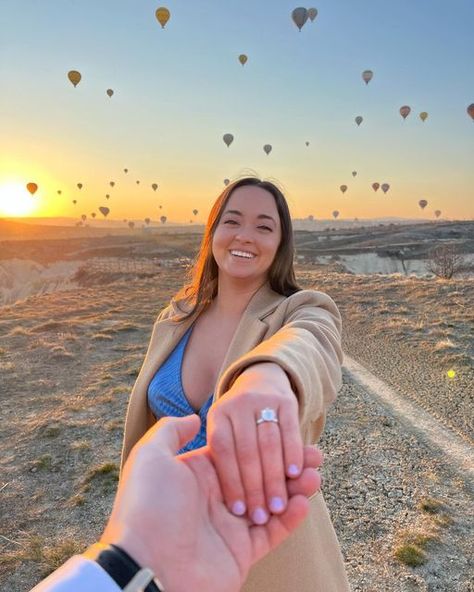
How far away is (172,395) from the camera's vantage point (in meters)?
2.12

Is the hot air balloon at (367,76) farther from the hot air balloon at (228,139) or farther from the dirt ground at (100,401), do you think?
the dirt ground at (100,401)

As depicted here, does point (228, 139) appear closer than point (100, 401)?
No

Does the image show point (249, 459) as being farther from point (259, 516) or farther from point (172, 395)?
point (172, 395)

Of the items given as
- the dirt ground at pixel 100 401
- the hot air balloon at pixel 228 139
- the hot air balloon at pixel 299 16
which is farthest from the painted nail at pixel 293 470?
the hot air balloon at pixel 228 139

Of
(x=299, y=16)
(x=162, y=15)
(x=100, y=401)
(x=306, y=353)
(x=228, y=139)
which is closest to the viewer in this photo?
(x=306, y=353)

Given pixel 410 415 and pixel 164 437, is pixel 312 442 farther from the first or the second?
pixel 410 415

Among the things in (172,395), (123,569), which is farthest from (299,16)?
(123,569)

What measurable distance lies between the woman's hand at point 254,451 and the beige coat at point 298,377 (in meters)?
0.20

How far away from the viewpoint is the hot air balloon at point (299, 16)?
32406 mm

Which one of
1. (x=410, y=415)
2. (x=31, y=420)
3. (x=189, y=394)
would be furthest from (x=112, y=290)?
(x=189, y=394)

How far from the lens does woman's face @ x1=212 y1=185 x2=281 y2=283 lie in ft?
7.34

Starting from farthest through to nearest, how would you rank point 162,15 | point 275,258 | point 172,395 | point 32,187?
1. point 32,187
2. point 162,15
3. point 275,258
4. point 172,395

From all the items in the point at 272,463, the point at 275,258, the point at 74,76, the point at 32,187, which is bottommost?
the point at 272,463

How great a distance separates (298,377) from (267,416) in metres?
0.24
